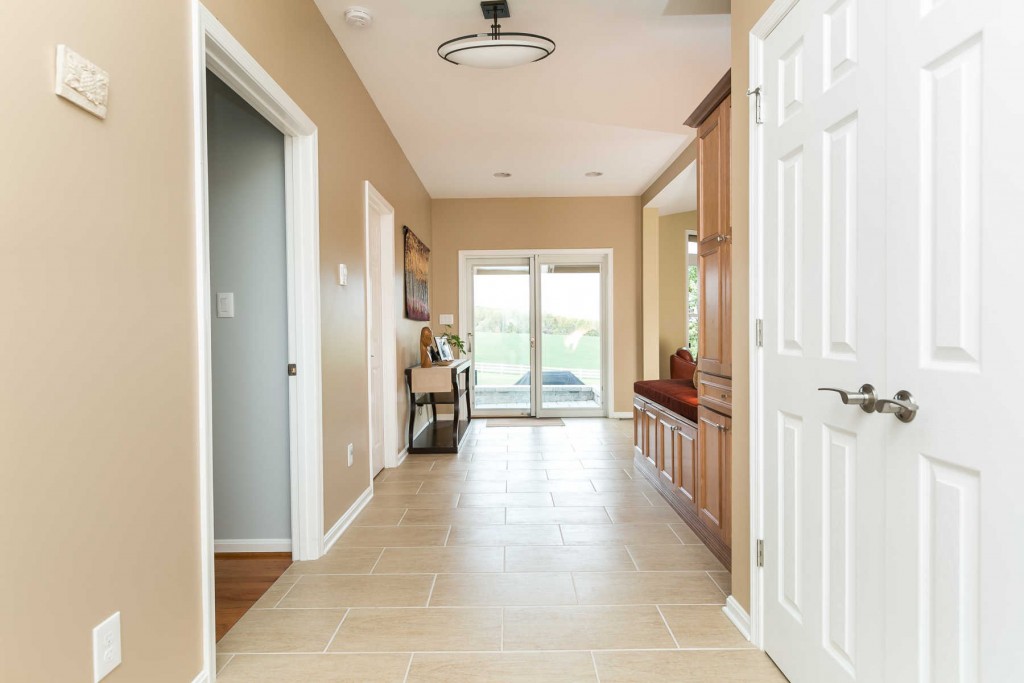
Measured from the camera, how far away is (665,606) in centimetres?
239

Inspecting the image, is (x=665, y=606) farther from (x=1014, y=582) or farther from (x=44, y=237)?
(x=44, y=237)

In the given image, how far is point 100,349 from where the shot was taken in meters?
1.40

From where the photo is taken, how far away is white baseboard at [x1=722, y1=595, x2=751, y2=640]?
2137 mm

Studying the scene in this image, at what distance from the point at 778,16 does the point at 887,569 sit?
1.56 m

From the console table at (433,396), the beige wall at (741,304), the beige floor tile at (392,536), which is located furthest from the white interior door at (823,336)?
the console table at (433,396)

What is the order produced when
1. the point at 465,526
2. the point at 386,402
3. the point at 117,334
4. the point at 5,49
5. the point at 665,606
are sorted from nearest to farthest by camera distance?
the point at 5,49 < the point at 117,334 < the point at 665,606 < the point at 465,526 < the point at 386,402

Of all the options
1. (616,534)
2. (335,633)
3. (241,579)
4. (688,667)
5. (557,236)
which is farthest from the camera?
(557,236)

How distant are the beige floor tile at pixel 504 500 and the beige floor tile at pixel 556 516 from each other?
0.33ft

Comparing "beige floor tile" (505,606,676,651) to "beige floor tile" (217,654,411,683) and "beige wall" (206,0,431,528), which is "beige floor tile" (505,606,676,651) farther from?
"beige wall" (206,0,431,528)

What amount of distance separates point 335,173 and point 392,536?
196 centimetres

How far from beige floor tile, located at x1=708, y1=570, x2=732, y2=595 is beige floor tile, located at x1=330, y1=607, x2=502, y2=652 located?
0.94 m

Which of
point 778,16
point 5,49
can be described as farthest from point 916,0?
point 5,49

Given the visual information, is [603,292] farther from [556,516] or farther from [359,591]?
[359,591]

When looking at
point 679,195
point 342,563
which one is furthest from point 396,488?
point 679,195
